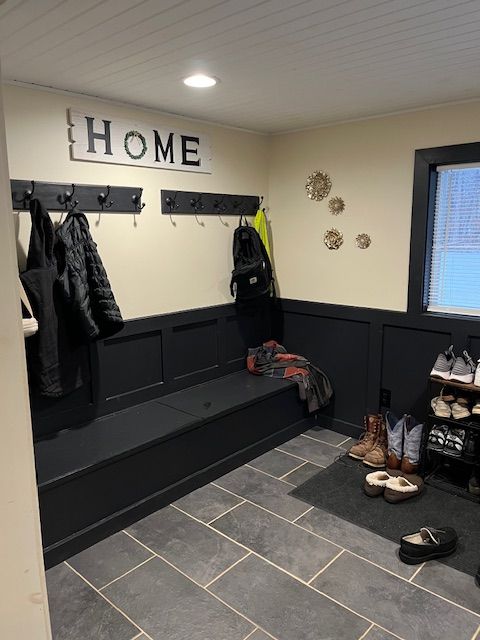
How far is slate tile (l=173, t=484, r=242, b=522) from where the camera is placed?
274cm

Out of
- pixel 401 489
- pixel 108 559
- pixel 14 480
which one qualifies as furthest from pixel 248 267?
pixel 14 480

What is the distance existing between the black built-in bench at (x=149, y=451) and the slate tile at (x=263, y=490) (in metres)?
0.08

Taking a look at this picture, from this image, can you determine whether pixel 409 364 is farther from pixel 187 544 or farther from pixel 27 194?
pixel 27 194

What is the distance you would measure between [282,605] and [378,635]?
1.28 ft

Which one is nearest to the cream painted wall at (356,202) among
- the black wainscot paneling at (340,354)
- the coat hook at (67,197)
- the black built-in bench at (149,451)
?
the black wainscot paneling at (340,354)

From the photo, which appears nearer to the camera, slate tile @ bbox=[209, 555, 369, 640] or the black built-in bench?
slate tile @ bbox=[209, 555, 369, 640]

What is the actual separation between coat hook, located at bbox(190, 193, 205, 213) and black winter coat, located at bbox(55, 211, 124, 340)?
34.6 inches

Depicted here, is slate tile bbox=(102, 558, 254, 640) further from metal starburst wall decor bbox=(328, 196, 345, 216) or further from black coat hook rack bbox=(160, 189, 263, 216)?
metal starburst wall decor bbox=(328, 196, 345, 216)

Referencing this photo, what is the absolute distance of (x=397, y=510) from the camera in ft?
9.03

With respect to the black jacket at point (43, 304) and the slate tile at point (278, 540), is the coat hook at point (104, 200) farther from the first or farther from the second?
the slate tile at point (278, 540)

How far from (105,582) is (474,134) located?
3.10m

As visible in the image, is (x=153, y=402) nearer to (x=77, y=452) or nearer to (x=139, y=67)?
(x=77, y=452)

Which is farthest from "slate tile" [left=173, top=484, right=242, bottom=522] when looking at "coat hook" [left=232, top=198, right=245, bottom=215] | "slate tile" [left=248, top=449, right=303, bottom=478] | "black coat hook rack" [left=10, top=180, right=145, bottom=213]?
"coat hook" [left=232, top=198, right=245, bottom=215]

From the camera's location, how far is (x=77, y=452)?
2600 millimetres
